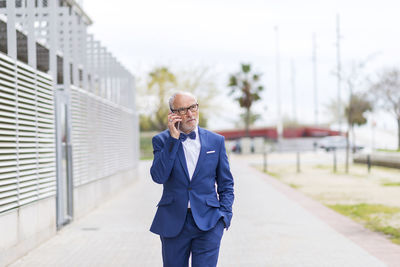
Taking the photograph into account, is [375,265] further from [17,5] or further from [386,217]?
[17,5]

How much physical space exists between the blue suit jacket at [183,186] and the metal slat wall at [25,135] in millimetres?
3374

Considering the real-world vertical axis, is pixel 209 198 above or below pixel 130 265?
above

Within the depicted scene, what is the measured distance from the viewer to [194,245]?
12.2 feet

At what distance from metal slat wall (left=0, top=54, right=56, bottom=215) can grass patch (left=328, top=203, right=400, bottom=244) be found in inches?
190

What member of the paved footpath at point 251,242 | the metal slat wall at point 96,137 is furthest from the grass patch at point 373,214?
the metal slat wall at point 96,137

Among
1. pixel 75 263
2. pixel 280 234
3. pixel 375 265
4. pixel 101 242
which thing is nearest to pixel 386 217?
pixel 280 234

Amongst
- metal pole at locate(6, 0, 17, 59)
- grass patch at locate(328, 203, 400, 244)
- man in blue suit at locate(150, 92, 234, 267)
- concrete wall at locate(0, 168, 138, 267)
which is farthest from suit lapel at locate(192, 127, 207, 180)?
grass patch at locate(328, 203, 400, 244)

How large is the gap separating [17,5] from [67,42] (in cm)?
215

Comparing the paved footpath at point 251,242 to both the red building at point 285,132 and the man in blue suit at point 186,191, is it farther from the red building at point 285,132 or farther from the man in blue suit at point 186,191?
the red building at point 285,132

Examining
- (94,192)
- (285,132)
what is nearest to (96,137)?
(94,192)

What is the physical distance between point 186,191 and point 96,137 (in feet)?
32.4

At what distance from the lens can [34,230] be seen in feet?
25.3

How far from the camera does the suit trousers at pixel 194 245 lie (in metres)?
3.67

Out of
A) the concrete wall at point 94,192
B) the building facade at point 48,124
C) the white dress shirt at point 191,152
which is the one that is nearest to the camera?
the white dress shirt at point 191,152
